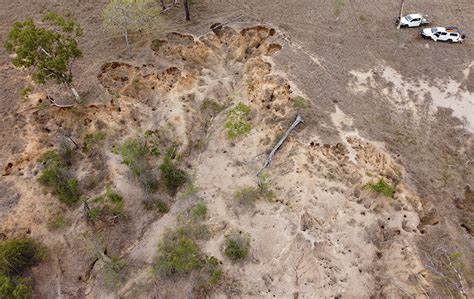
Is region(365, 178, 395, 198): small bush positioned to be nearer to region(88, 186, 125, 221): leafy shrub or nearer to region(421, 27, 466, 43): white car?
region(88, 186, 125, 221): leafy shrub

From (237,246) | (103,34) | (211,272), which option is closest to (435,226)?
(237,246)

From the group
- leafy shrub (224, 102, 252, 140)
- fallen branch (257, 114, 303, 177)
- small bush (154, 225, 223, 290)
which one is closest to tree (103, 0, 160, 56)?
leafy shrub (224, 102, 252, 140)

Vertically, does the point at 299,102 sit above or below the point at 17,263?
above

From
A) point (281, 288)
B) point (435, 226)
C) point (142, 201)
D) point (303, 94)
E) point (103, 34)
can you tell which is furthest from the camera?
point (103, 34)

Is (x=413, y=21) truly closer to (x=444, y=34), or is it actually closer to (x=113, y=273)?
(x=444, y=34)

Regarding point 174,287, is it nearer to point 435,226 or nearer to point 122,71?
point 435,226

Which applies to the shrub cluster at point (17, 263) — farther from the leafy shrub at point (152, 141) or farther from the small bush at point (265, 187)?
the small bush at point (265, 187)

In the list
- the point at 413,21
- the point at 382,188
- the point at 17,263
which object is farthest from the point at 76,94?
the point at 413,21
